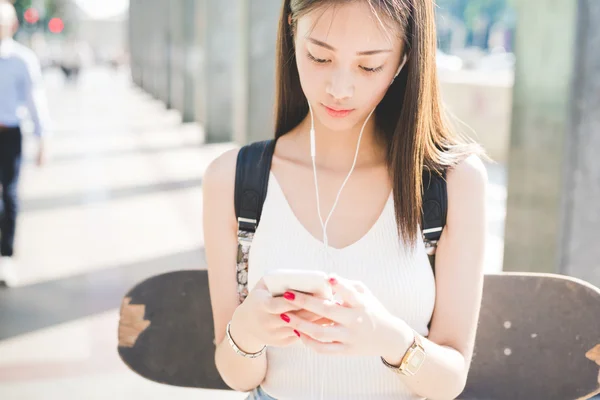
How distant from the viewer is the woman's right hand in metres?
1.60

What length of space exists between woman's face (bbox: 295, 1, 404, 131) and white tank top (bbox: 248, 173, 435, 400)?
0.95ft

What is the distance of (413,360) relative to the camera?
1.75m

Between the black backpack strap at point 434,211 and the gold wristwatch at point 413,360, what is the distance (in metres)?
0.28

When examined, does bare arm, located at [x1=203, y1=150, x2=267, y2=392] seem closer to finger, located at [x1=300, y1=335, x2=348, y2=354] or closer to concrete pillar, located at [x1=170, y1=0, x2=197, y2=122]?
finger, located at [x1=300, y1=335, x2=348, y2=354]

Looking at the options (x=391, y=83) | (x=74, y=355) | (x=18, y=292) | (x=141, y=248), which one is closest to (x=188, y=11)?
(x=141, y=248)

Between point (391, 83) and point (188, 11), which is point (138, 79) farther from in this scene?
point (391, 83)

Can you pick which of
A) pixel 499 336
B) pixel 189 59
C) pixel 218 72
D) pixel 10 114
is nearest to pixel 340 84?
pixel 499 336

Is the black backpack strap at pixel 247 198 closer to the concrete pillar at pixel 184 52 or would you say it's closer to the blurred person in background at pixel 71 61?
the concrete pillar at pixel 184 52

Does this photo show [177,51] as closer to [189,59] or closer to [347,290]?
[189,59]

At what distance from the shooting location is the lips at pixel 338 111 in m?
1.90

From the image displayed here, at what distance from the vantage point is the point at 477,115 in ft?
43.0

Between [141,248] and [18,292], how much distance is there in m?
1.46

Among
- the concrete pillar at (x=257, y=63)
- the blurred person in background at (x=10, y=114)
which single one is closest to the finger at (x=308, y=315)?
the blurred person in background at (x=10, y=114)

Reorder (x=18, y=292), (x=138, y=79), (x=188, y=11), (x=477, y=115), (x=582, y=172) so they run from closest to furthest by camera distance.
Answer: (x=582, y=172)
(x=18, y=292)
(x=477, y=115)
(x=188, y=11)
(x=138, y=79)
